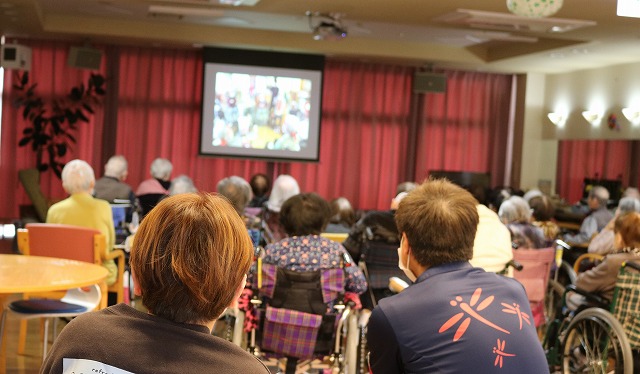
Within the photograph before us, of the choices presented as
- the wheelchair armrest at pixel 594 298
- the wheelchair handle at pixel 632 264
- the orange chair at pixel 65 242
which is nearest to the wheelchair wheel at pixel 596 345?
the wheelchair armrest at pixel 594 298

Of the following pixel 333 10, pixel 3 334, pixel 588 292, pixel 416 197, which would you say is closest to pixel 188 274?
pixel 416 197

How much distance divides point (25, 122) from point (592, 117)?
23.6 feet

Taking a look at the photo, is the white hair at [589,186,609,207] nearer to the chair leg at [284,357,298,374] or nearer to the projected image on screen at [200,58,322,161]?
the projected image on screen at [200,58,322,161]

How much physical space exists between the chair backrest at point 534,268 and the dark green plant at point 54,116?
681 cm

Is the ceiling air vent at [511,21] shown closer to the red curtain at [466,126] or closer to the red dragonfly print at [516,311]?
the red curtain at [466,126]

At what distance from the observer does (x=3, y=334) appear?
438 centimetres

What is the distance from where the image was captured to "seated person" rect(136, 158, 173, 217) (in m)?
7.70

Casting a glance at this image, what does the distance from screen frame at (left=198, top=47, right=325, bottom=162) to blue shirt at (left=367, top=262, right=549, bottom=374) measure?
8868 millimetres

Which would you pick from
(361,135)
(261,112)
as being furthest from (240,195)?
(361,135)

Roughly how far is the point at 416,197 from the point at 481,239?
2316 mm

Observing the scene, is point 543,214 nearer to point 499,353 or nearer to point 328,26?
point 328,26

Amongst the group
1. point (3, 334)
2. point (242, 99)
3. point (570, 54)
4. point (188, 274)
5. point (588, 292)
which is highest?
point (570, 54)

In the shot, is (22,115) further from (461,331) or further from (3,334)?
(461,331)

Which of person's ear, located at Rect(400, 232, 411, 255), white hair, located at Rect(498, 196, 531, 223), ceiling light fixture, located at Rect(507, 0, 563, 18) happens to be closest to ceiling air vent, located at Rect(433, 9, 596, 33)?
ceiling light fixture, located at Rect(507, 0, 563, 18)
